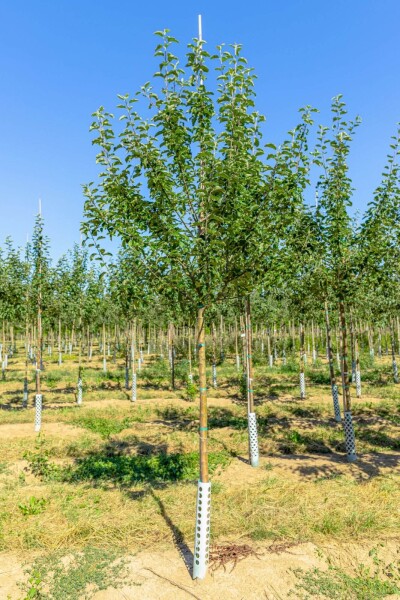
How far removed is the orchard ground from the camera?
612cm

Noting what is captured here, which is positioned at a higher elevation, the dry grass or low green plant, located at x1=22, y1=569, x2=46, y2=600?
low green plant, located at x1=22, y1=569, x2=46, y2=600

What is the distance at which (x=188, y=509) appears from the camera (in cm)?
864

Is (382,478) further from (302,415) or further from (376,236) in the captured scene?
(302,415)

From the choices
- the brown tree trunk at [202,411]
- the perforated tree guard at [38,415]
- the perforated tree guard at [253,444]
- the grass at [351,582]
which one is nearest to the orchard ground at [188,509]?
the grass at [351,582]

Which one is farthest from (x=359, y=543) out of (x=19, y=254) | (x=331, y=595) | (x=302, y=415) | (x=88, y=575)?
(x=19, y=254)

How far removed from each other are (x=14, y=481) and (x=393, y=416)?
15.9 m

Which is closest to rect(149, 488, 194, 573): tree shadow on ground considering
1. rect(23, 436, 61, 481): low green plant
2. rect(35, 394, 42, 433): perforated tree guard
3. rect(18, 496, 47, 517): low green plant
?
rect(18, 496, 47, 517): low green plant

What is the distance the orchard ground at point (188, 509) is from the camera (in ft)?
20.1

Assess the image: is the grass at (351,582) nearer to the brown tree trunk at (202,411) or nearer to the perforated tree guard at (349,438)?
the brown tree trunk at (202,411)

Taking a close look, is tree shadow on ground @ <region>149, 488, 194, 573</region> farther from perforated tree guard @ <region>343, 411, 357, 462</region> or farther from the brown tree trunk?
perforated tree guard @ <region>343, 411, 357, 462</region>

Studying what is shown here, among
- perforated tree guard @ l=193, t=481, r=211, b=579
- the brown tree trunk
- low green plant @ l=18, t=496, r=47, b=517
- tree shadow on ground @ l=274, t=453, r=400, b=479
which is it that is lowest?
tree shadow on ground @ l=274, t=453, r=400, b=479

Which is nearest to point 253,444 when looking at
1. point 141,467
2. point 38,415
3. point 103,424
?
point 141,467

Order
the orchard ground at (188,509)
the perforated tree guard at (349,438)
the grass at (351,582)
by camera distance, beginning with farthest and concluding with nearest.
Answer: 1. the perforated tree guard at (349,438)
2. the orchard ground at (188,509)
3. the grass at (351,582)

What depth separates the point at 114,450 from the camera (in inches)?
541
